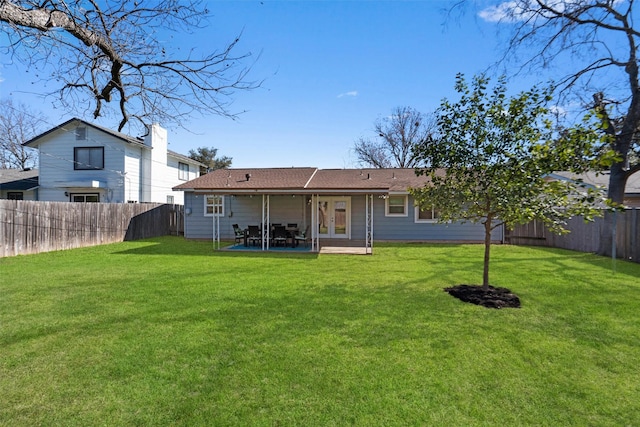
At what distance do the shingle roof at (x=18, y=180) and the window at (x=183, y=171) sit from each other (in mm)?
8378

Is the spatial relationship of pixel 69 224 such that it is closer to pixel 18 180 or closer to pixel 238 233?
pixel 238 233

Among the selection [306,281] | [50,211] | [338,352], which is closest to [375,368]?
[338,352]

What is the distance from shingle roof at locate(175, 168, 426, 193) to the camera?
42.3 feet

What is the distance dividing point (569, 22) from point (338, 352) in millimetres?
14557

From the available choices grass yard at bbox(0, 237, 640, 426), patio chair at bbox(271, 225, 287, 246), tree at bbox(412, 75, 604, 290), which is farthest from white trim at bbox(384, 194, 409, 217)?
tree at bbox(412, 75, 604, 290)

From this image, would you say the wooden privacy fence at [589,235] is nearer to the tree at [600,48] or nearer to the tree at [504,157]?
the tree at [600,48]

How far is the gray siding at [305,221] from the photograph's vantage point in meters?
15.5

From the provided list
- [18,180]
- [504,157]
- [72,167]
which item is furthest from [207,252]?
[18,180]

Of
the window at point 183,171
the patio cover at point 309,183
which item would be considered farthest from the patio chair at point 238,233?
the window at point 183,171

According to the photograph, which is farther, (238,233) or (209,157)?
(209,157)

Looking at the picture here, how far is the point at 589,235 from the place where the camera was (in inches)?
495

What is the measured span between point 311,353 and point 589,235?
1369 cm

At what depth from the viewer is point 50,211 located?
12.0 m

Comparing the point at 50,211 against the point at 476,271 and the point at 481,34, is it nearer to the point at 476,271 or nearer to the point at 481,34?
the point at 476,271
